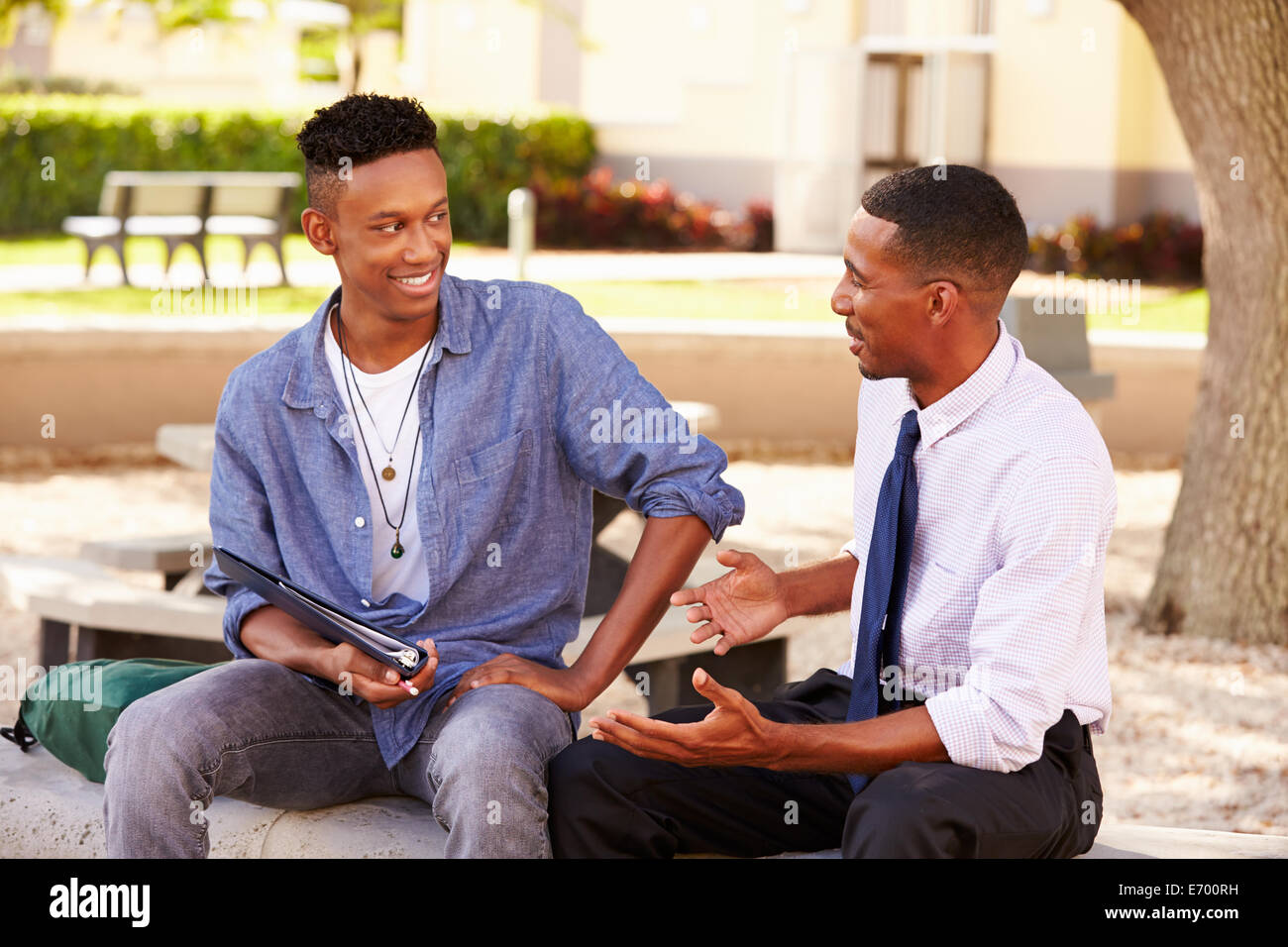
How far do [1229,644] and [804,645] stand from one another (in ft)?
4.90

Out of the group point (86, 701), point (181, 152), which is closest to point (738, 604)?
point (86, 701)

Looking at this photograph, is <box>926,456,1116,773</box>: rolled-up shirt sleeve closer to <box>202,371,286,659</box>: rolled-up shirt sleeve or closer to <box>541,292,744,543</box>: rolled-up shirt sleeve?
<box>541,292,744,543</box>: rolled-up shirt sleeve

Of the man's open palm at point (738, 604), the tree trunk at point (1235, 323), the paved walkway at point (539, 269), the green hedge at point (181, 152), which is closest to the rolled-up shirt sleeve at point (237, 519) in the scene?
the man's open palm at point (738, 604)

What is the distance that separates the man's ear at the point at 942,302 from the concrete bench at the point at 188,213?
471 inches

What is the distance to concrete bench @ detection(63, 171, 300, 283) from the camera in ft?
46.1

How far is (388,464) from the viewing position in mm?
2996

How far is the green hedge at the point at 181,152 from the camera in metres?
19.2

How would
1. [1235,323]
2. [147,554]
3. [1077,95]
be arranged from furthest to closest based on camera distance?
[1077,95] < [1235,323] < [147,554]

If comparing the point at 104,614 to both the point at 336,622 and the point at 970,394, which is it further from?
the point at 970,394

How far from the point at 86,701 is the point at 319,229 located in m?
1.01

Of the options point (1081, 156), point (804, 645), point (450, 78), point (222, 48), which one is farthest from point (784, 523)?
point (222, 48)

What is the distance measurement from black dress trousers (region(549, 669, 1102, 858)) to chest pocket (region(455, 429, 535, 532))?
48 centimetres

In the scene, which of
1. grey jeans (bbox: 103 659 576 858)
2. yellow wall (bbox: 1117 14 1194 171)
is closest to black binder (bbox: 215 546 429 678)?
grey jeans (bbox: 103 659 576 858)
